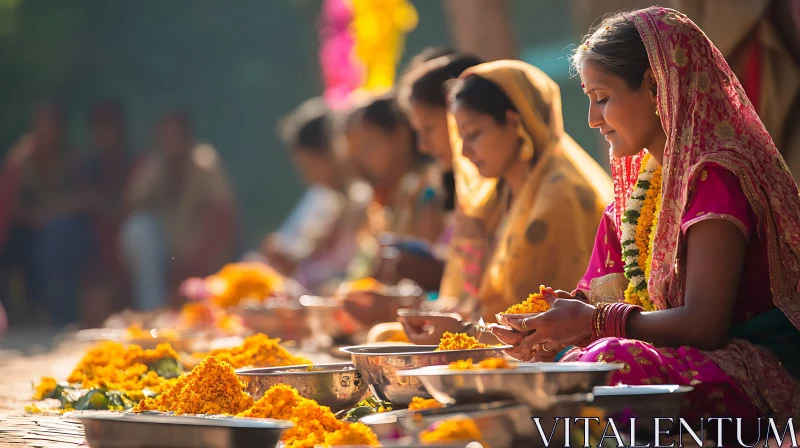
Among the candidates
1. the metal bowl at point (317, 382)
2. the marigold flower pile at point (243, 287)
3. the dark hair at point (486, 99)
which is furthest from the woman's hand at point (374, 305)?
the metal bowl at point (317, 382)

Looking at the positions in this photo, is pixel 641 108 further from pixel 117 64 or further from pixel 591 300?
pixel 117 64

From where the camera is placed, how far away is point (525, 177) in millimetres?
5805

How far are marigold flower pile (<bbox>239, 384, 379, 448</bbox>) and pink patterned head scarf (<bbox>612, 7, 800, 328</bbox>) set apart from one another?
3.90 ft

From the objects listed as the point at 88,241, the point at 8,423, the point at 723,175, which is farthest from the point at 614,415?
the point at 88,241

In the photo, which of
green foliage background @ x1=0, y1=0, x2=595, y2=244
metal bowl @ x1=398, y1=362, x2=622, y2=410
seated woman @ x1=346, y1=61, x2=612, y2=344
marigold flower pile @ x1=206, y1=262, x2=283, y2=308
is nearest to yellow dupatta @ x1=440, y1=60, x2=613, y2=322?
seated woman @ x1=346, y1=61, x2=612, y2=344

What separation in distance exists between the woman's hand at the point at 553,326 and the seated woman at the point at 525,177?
6.08 ft

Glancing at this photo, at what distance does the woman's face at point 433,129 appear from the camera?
23.0 ft

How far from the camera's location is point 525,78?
5.67 meters

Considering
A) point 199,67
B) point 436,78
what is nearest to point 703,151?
point 436,78

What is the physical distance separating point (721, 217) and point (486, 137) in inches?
95.8

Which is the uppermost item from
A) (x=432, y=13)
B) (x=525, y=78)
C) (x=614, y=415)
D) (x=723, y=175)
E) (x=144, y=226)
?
(x=432, y=13)

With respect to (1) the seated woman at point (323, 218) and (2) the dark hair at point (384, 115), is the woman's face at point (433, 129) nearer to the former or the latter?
(2) the dark hair at point (384, 115)

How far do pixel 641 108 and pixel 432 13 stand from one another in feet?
52.8

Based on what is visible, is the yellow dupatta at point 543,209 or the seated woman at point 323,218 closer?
the yellow dupatta at point 543,209
